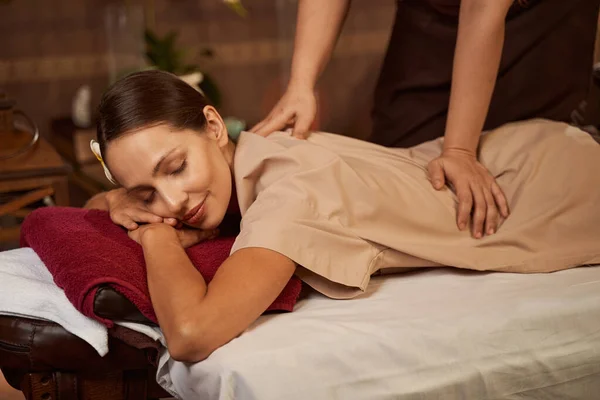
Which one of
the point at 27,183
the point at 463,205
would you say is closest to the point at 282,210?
the point at 463,205

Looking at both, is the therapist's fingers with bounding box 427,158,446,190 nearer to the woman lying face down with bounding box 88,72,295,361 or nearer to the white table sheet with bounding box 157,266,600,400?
the white table sheet with bounding box 157,266,600,400

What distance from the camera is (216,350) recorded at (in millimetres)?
1332

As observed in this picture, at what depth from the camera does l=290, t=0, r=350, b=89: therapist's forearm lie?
2.03 meters

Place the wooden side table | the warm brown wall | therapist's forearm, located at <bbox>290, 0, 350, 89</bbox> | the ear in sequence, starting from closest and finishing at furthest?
the ear → therapist's forearm, located at <bbox>290, 0, 350, 89</bbox> → the wooden side table → the warm brown wall

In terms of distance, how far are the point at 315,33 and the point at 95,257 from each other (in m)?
0.87

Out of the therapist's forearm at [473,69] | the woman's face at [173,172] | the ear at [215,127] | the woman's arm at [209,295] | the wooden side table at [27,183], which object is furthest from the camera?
the wooden side table at [27,183]

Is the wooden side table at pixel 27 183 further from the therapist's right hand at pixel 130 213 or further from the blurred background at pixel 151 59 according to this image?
the therapist's right hand at pixel 130 213

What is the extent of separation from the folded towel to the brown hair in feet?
0.92

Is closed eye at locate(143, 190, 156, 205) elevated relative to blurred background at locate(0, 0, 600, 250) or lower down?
elevated

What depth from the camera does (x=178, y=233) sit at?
5.28 feet

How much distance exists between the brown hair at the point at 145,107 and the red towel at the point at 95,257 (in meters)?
0.18

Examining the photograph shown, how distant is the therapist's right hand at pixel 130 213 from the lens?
159 cm

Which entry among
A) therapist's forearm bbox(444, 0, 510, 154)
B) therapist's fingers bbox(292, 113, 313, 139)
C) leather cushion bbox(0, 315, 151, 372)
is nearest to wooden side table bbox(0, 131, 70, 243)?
therapist's fingers bbox(292, 113, 313, 139)

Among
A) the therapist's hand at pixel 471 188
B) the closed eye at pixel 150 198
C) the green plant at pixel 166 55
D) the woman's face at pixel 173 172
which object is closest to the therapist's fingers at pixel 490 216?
the therapist's hand at pixel 471 188
